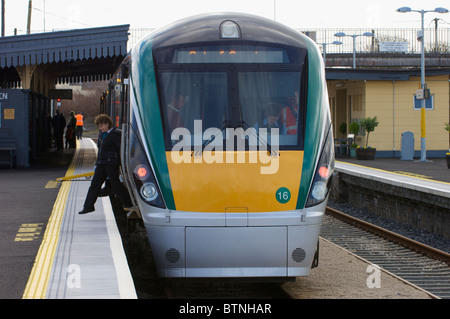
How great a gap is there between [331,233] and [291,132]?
21.3 feet

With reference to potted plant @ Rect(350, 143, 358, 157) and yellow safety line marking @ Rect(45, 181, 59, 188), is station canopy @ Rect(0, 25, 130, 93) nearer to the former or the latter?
yellow safety line marking @ Rect(45, 181, 59, 188)

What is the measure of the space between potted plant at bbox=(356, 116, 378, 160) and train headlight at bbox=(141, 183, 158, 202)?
2284cm

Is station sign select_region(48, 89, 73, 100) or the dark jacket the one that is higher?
station sign select_region(48, 89, 73, 100)

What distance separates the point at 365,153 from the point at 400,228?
1458cm

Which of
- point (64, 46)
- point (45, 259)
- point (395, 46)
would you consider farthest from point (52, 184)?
point (395, 46)

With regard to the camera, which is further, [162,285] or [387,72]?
[387,72]

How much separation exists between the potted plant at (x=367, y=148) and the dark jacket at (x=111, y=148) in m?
20.3

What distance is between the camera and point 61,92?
2944 centimetres

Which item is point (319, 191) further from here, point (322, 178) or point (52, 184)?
point (52, 184)

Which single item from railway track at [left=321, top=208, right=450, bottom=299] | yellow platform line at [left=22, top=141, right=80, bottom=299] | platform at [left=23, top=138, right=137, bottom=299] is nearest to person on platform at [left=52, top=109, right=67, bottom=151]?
railway track at [left=321, top=208, right=450, bottom=299]

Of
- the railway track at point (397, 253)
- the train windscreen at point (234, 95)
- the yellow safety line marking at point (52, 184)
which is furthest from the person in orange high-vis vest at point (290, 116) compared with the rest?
the yellow safety line marking at point (52, 184)

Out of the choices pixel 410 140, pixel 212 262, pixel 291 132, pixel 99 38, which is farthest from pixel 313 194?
pixel 410 140

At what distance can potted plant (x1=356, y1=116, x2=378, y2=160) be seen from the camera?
97.8 ft

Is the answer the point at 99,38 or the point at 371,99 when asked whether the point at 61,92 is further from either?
the point at 371,99
